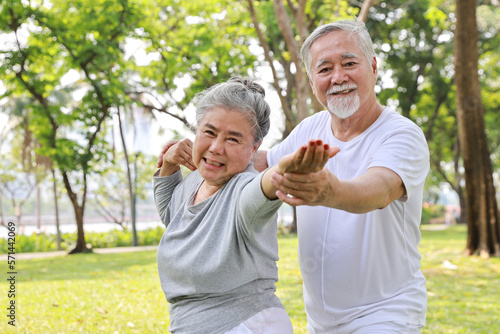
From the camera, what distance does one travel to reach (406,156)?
2246mm

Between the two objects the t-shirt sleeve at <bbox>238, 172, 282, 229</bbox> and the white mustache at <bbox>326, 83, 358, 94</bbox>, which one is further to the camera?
the white mustache at <bbox>326, 83, 358, 94</bbox>

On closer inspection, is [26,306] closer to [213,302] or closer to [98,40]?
[213,302]

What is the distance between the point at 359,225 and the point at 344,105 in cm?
60

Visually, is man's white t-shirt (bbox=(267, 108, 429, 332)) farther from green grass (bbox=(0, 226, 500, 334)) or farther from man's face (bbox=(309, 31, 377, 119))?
green grass (bbox=(0, 226, 500, 334))

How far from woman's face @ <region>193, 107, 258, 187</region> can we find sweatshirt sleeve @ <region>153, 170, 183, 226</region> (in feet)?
1.63

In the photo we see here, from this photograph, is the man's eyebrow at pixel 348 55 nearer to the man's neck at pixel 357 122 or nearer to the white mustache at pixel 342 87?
the white mustache at pixel 342 87

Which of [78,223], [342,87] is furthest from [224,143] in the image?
[78,223]

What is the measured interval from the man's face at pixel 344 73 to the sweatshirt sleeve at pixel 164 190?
0.91 meters

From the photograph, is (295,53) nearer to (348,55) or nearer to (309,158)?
(348,55)

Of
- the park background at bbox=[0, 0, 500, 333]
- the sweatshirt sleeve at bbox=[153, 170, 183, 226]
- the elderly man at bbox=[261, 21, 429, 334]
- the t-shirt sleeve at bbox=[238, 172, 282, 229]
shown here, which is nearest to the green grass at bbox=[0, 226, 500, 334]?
the park background at bbox=[0, 0, 500, 333]

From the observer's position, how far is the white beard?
2.62m

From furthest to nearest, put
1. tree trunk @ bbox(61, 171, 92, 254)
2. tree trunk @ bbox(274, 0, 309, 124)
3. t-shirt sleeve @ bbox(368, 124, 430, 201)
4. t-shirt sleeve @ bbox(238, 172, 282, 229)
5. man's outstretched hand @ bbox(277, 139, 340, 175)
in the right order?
1. tree trunk @ bbox(61, 171, 92, 254)
2. tree trunk @ bbox(274, 0, 309, 124)
3. t-shirt sleeve @ bbox(368, 124, 430, 201)
4. t-shirt sleeve @ bbox(238, 172, 282, 229)
5. man's outstretched hand @ bbox(277, 139, 340, 175)

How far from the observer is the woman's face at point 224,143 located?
7.28 feet

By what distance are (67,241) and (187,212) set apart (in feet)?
65.3
